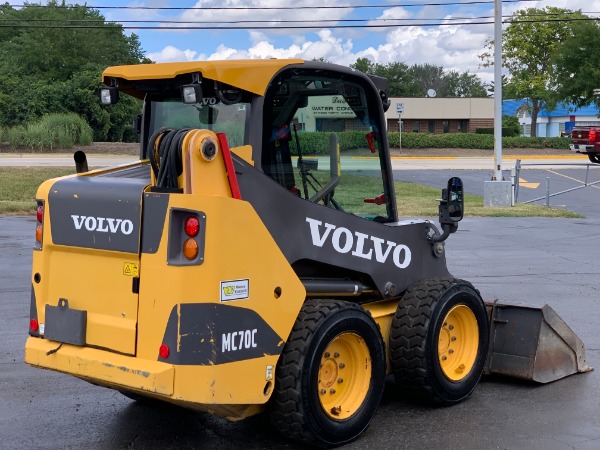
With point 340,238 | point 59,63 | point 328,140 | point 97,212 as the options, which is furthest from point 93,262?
point 59,63

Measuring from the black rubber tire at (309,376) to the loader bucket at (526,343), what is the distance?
177 cm

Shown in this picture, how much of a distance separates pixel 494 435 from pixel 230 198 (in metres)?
2.36

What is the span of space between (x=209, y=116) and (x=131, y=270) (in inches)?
43.1

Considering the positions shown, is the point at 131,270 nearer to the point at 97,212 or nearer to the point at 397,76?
the point at 97,212

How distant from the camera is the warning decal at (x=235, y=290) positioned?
4.48 m

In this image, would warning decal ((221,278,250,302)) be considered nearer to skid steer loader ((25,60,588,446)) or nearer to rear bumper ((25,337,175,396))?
skid steer loader ((25,60,588,446))

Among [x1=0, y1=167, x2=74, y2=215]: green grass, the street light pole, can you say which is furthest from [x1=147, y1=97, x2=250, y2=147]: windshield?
the street light pole

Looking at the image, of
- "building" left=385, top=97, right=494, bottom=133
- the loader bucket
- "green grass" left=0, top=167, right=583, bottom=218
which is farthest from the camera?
"building" left=385, top=97, right=494, bottom=133

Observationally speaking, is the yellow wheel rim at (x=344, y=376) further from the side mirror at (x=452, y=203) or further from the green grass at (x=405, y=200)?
the green grass at (x=405, y=200)

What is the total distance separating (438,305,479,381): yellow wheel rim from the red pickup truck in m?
31.0

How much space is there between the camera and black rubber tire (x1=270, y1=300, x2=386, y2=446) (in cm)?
483

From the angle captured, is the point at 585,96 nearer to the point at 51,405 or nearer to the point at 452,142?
the point at 452,142

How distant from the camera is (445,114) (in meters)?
64.0

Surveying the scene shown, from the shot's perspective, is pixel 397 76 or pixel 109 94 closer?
pixel 109 94
